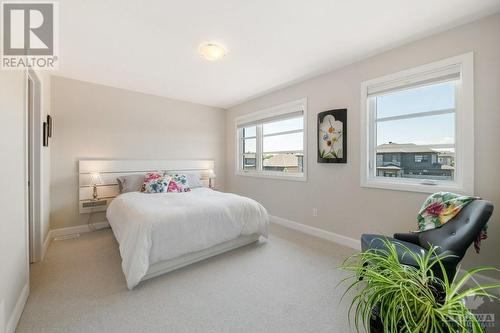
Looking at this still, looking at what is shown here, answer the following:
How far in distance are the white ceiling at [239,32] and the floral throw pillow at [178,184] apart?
5.42 ft

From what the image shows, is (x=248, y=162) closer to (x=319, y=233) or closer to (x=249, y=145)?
(x=249, y=145)

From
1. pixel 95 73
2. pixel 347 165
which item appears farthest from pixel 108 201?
pixel 347 165

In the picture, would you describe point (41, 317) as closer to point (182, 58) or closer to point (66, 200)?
point (66, 200)

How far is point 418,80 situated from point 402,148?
0.74 metres

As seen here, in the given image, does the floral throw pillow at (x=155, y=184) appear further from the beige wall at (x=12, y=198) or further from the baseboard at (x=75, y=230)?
the beige wall at (x=12, y=198)

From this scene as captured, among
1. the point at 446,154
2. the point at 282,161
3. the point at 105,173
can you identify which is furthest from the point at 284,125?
the point at 105,173

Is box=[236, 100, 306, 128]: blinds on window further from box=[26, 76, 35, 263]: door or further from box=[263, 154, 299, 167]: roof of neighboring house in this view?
box=[26, 76, 35, 263]: door

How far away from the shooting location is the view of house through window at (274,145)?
3.70 m

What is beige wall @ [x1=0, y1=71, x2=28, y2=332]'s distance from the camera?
1352 mm

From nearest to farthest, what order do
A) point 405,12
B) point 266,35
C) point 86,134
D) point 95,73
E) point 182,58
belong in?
point 405,12 < point 266,35 < point 182,58 < point 95,73 < point 86,134

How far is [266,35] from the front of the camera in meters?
2.19

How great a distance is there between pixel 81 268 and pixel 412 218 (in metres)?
3.58

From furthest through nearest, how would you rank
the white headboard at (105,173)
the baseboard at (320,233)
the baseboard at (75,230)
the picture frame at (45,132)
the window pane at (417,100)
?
1. the white headboard at (105,173)
2. the baseboard at (75,230)
3. the baseboard at (320,233)
4. the picture frame at (45,132)
5. the window pane at (417,100)

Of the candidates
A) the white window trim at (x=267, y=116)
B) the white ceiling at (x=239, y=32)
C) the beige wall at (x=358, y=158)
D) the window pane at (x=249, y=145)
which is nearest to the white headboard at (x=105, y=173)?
the white ceiling at (x=239, y=32)
